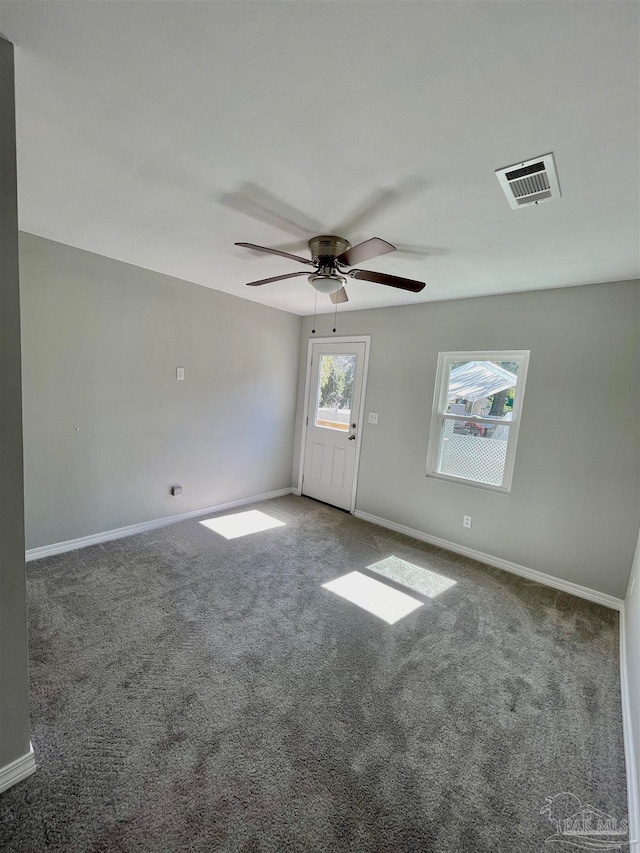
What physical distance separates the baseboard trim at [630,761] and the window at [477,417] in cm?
147

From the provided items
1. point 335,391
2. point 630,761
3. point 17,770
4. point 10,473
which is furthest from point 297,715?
point 335,391

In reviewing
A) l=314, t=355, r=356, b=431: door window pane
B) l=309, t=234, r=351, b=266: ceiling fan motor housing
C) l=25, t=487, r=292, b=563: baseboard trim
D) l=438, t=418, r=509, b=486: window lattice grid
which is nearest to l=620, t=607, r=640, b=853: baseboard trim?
l=438, t=418, r=509, b=486: window lattice grid

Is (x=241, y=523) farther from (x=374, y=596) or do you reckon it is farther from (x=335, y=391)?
(x=335, y=391)

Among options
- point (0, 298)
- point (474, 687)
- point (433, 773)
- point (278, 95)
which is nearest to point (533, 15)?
point (278, 95)

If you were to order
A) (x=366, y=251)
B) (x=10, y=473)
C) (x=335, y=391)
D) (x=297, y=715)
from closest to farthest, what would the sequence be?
(x=10, y=473) → (x=297, y=715) → (x=366, y=251) → (x=335, y=391)

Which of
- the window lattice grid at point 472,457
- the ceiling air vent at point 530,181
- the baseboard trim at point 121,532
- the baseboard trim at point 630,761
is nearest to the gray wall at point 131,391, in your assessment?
the baseboard trim at point 121,532

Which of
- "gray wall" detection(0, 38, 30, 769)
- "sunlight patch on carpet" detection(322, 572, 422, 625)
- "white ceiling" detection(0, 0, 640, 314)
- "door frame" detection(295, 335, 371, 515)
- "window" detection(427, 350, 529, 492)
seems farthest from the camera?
"door frame" detection(295, 335, 371, 515)

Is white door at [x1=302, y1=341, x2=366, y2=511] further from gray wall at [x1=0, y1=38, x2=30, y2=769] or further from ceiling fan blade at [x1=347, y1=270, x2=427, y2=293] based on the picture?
gray wall at [x1=0, y1=38, x2=30, y2=769]

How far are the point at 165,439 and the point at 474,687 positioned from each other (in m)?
3.17

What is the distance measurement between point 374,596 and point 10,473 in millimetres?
2346

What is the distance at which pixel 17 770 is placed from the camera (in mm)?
1292

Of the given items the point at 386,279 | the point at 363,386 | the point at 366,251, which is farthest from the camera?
the point at 363,386

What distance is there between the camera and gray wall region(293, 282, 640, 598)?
2665 millimetres

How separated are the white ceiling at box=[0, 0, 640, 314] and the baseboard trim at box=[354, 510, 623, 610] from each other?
2.49 meters
